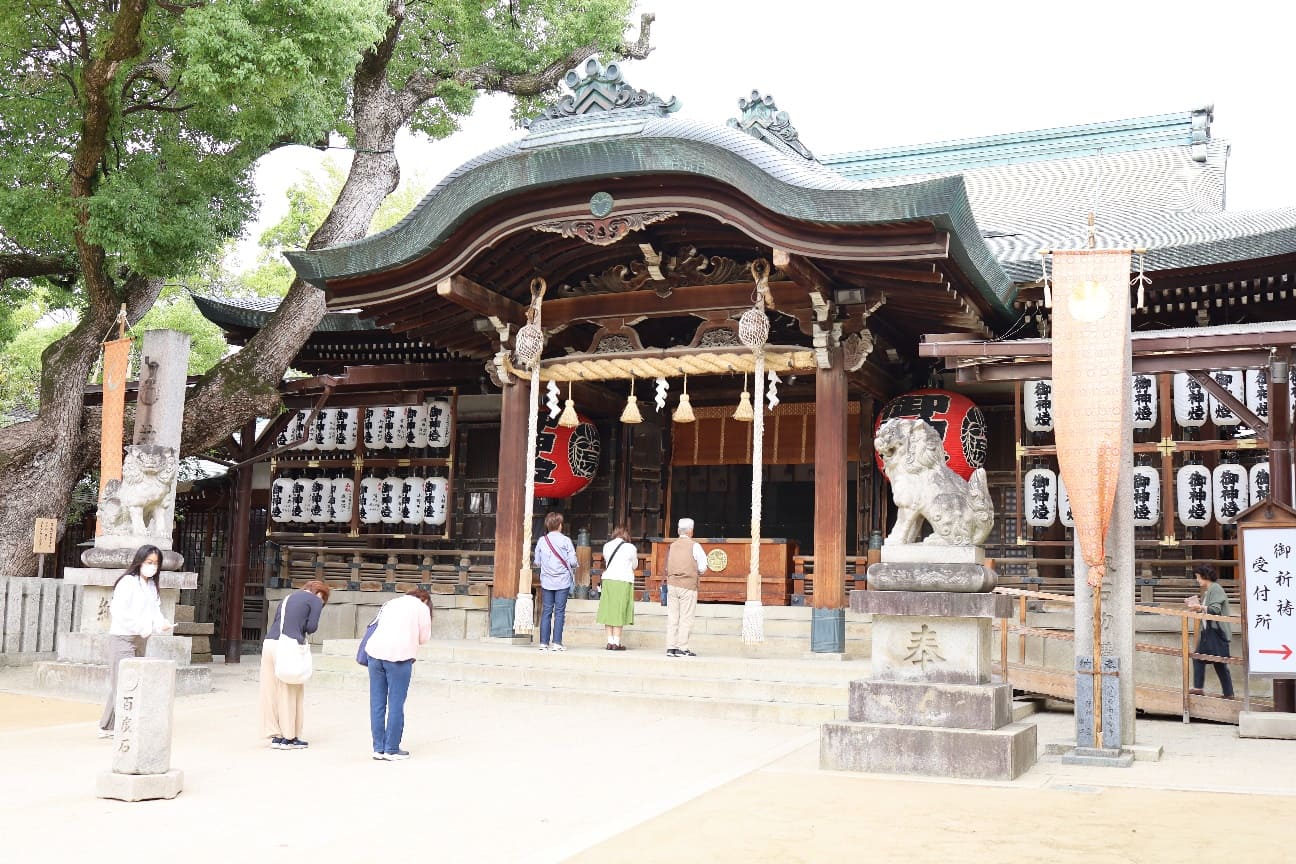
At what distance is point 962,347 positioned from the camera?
365 inches

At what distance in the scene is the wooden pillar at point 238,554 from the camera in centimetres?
1535

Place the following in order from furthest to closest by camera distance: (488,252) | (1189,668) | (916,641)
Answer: (488,252), (1189,668), (916,641)

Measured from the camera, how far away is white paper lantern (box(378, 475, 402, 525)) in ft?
52.5

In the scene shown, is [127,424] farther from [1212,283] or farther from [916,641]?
[1212,283]

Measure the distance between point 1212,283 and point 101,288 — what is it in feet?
43.9

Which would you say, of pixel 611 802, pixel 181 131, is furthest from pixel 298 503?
pixel 611 802

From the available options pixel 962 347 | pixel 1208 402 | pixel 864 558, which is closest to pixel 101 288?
pixel 864 558

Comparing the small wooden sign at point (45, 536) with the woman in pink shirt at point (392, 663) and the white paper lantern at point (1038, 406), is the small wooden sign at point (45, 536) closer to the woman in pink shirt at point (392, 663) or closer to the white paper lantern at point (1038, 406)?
the woman in pink shirt at point (392, 663)

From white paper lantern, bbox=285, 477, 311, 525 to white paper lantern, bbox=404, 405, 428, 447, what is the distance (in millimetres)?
1772

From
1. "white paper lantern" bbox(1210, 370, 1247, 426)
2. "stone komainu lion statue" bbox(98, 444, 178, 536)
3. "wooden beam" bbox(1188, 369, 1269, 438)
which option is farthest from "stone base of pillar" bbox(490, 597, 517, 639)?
"white paper lantern" bbox(1210, 370, 1247, 426)

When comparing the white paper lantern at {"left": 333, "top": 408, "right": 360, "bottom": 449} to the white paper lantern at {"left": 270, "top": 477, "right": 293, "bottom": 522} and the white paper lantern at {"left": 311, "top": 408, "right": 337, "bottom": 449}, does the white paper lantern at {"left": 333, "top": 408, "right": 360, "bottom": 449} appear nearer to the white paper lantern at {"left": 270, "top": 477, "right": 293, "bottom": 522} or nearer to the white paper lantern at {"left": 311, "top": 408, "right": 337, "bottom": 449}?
the white paper lantern at {"left": 311, "top": 408, "right": 337, "bottom": 449}

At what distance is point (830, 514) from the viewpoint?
11.6 metres

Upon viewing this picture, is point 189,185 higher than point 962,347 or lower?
higher

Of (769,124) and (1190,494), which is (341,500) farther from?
(1190,494)
